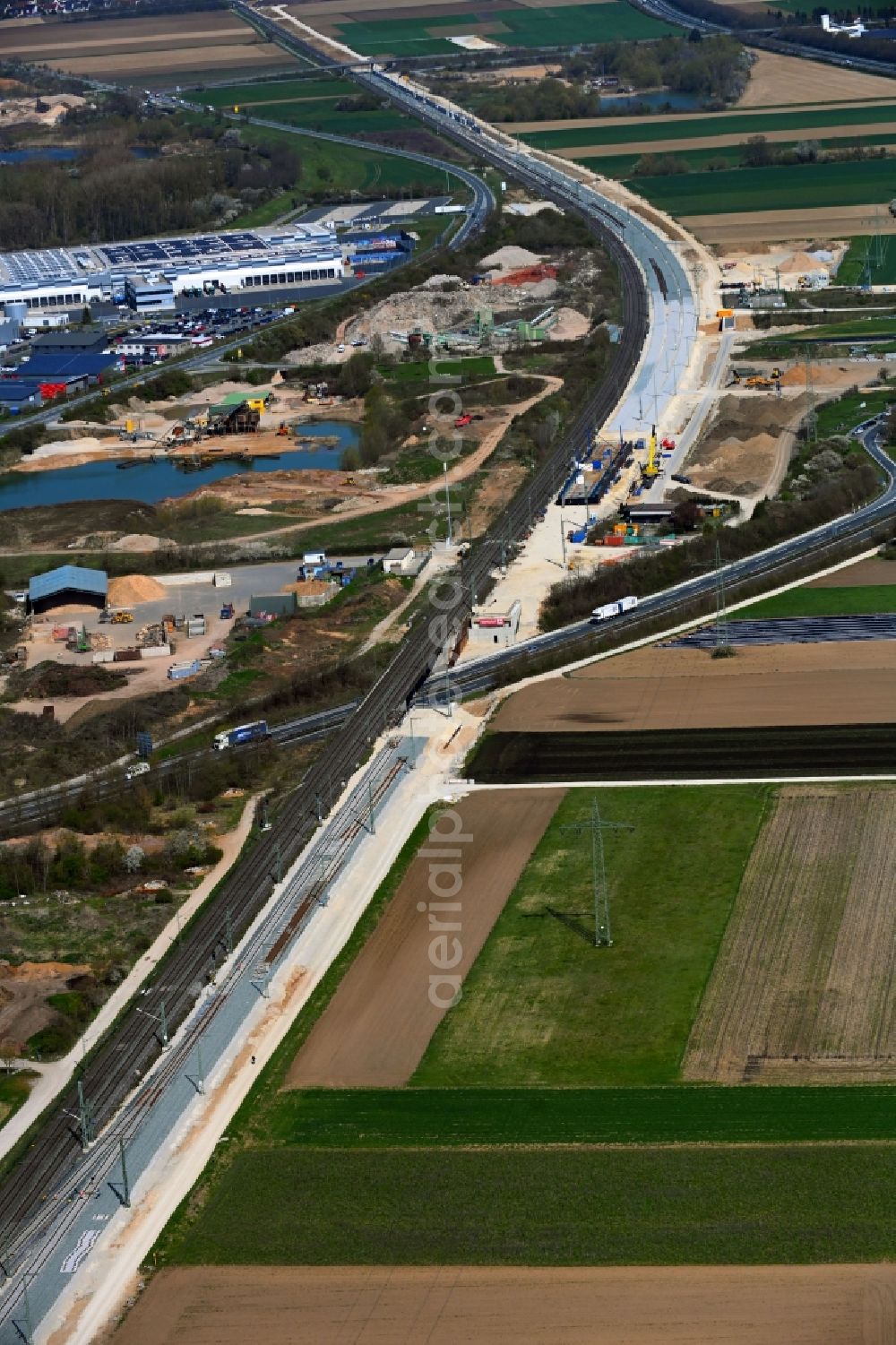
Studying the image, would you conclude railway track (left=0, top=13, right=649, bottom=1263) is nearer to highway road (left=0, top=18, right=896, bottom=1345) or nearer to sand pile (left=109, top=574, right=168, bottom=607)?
highway road (left=0, top=18, right=896, bottom=1345)

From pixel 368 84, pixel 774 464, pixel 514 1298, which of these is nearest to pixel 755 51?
pixel 368 84

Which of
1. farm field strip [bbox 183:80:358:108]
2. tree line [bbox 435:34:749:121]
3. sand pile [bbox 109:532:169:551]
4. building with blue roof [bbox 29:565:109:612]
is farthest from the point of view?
farm field strip [bbox 183:80:358:108]

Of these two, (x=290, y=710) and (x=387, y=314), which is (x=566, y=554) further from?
(x=387, y=314)

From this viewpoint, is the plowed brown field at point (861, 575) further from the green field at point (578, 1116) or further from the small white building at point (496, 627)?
the green field at point (578, 1116)

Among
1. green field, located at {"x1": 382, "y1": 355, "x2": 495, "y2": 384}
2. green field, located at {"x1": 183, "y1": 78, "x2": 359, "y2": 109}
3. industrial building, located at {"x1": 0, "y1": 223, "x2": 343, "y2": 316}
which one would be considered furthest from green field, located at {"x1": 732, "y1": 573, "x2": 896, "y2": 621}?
green field, located at {"x1": 183, "y1": 78, "x2": 359, "y2": 109}

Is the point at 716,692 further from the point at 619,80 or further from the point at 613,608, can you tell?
the point at 619,80

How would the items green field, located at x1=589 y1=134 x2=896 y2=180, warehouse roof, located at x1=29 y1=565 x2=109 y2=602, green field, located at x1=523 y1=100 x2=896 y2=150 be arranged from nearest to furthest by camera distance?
warehouse roof, located at x1=29 y1=565 x2=109 y2=602
green field, located at x1=589 y1=134 x2=896 y2=180
green field, located at x1=523 y1=100 x2=896 y2=150

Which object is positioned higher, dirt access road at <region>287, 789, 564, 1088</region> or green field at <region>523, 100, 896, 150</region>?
dirt access road at <region>287, 789, 564, 1088</region>
